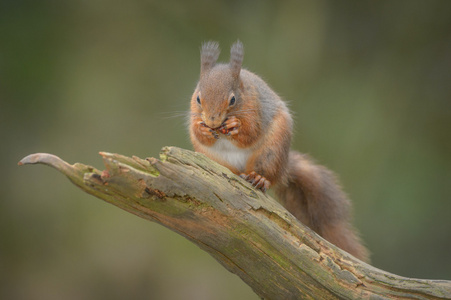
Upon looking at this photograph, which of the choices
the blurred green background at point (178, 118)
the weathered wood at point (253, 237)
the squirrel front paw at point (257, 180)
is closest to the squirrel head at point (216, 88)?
the squirrel front paw at point (257, 180)

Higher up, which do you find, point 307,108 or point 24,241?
point 307,108

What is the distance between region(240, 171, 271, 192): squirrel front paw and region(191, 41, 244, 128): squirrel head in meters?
0.29

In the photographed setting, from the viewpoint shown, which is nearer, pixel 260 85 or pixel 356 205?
pixel 260 85

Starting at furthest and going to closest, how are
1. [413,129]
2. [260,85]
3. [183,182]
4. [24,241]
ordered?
[413,129] < [24,241] < [260,85] < [183,182]

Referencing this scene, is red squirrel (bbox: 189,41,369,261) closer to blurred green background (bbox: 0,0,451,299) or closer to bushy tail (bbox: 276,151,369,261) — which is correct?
bushy tail (bbox: 276,151,369,261)

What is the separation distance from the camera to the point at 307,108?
14.0ft

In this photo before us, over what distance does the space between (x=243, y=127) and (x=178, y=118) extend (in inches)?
70.2

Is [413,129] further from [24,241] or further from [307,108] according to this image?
[24,241]

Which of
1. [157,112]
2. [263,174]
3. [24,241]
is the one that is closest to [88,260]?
[24,241]

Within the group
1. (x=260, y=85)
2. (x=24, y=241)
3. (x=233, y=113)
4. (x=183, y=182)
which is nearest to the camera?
(x=183, y=182)

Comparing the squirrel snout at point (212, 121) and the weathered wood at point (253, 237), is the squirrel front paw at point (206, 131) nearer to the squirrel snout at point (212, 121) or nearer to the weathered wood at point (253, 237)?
the squirrel snout at point (212, 121)

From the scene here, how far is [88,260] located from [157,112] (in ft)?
4.60

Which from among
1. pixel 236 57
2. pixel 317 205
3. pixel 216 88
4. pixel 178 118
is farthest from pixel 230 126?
pixel 178 118

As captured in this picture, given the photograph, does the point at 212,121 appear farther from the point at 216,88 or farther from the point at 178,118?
the point at 178,118
